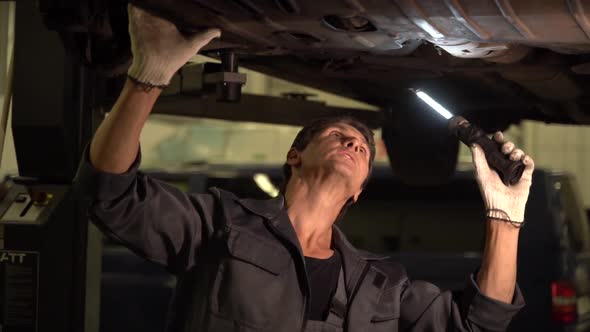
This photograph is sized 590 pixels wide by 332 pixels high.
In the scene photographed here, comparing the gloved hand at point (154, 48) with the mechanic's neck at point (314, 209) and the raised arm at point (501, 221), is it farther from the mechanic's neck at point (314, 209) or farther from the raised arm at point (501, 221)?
the raised arm at point (501, 221)

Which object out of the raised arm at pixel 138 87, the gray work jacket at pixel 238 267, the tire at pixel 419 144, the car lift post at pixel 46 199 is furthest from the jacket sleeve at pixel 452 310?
the tire at pixel 419 144

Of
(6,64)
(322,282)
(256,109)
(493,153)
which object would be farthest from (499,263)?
(6,64)

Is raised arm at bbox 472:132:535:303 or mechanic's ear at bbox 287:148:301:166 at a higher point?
mechanic's ear at bbox 287:148:301:166

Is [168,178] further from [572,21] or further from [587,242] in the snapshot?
[572,21]

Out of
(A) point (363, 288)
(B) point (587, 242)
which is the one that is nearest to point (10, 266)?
(A) point (363, 288)

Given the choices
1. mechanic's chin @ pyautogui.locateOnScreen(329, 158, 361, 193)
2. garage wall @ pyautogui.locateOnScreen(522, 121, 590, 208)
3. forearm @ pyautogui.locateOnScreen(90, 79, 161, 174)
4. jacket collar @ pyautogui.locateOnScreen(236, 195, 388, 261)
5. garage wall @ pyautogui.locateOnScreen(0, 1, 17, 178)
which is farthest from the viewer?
garage wall @ pyautogui.locateOnScreen(522, 121, 590, 208)

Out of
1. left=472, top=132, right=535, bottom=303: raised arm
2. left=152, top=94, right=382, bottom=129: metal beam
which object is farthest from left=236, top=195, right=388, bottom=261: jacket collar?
left=152, top=94, right=382, bottom=129: metal beam

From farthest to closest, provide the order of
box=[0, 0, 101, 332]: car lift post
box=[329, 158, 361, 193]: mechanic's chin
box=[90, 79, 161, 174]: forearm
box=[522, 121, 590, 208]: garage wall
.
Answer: box=[522, 121, 590, 208]: garage wall < box=[0, 0, 101, 332]: car lift post < box=[329, 158, 361, 193]: mechanic's chin < box=[90, 79, 161, 174]: forearm

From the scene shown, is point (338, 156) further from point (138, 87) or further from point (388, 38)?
point (138, 87)

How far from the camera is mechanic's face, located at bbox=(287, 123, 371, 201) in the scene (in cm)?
248

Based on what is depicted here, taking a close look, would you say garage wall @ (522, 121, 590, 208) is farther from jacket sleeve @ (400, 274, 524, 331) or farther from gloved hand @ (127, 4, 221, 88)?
gloved hand @ (127, 4, 221, 88)

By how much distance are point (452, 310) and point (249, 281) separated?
58 centimetres

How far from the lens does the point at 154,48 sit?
2.11 m

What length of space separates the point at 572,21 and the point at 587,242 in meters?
4.50
